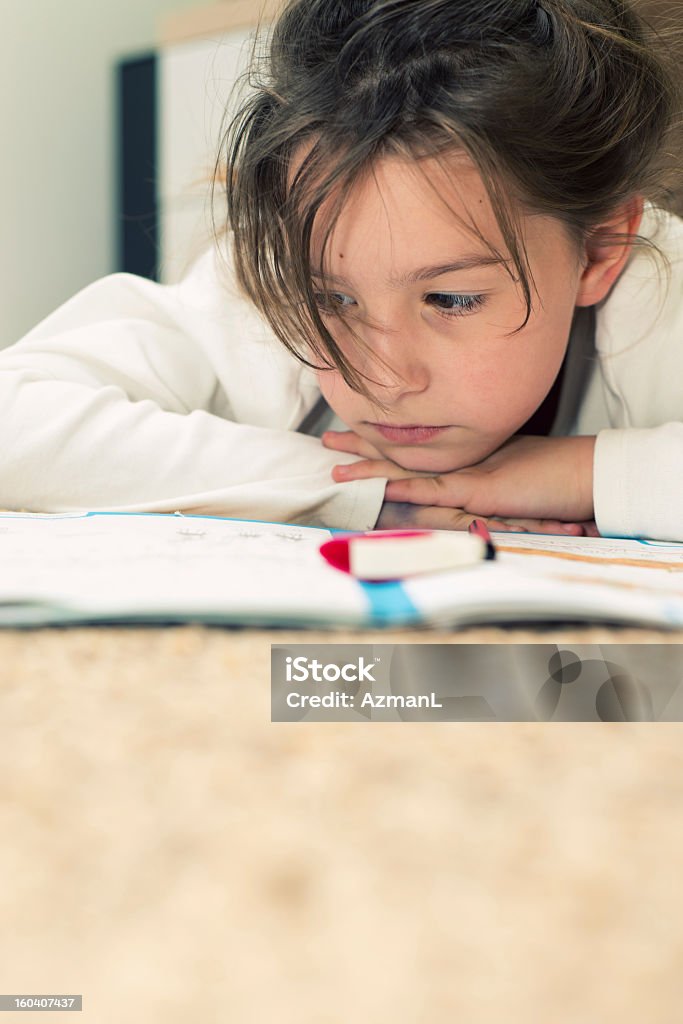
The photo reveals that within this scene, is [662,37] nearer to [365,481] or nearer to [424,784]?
[365,481]

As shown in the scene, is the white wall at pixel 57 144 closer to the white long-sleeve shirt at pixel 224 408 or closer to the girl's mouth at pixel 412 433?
the white long-sleeve shirt at pixel 224 408

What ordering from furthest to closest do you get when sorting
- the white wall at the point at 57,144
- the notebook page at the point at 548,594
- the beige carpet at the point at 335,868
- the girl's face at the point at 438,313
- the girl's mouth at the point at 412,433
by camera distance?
the white wall at the point at 57,144, the girl's mouth at the point at 412,433, the girl's face at the point at 438,313, the notebook page at the point at 548,594, the beige carpet at the point at 335,868

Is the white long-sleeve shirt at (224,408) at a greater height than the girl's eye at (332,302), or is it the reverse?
the girl's eye at (332,302)

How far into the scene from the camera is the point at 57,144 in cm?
206

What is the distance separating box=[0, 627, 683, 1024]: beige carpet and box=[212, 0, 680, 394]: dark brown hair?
478 mm

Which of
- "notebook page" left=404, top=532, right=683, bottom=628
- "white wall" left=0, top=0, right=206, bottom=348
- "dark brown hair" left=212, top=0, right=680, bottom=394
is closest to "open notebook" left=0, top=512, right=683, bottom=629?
"notebook page" left=404, top=532, right=683, bottom=628

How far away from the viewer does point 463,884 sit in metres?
0.14

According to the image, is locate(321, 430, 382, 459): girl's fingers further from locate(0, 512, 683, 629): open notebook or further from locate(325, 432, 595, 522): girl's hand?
locate(0, 512, 683, 629): open notebook

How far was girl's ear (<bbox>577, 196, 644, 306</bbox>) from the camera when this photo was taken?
2.40 ft

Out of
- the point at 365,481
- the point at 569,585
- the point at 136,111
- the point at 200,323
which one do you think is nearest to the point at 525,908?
the point at 569,585

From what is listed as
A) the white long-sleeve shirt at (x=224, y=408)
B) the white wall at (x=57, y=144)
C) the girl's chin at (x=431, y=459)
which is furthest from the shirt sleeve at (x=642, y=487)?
the white wall at (x=57, y=144)

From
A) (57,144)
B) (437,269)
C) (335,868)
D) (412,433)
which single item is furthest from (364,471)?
(57,144)

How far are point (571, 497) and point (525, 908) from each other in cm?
57

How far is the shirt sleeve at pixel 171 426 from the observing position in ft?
2.05
